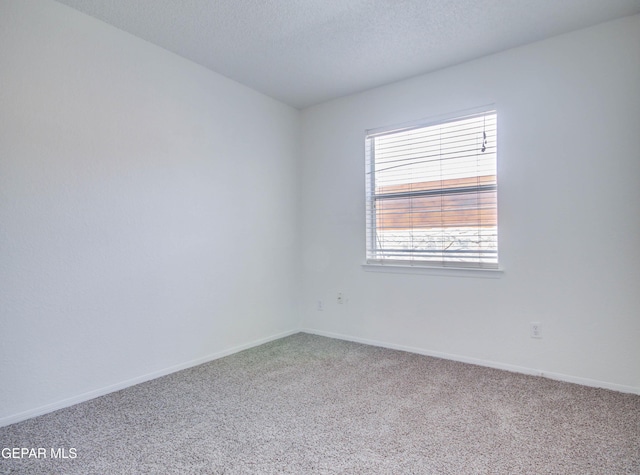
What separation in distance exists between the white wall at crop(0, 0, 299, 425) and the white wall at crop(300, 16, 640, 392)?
1.47 m

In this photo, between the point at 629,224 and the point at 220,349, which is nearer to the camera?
the point at 629,224

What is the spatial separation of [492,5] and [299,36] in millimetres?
1272

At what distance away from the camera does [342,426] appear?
2.01 metres

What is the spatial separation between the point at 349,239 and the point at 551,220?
176 centimetres

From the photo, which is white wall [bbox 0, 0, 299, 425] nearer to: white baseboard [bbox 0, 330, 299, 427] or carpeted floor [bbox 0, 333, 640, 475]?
white baseboard [bbox 0, 330, 299, 427]

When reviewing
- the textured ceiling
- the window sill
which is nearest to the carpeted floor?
the window sill

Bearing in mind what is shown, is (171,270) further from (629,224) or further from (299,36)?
(629,224)

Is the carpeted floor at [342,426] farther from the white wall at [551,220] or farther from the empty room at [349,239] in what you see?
the white wall at [551,220]

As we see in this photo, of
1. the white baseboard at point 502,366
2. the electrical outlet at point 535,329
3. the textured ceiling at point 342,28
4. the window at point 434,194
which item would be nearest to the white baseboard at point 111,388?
the white baseboard at point 502,366

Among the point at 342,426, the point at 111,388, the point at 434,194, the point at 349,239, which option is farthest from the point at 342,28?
the point at 111,388

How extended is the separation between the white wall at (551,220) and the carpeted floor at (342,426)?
30 cm

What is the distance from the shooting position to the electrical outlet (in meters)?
2.72

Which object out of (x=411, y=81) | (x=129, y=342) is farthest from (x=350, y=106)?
(x=129, y=342)

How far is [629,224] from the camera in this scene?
2.41 m
